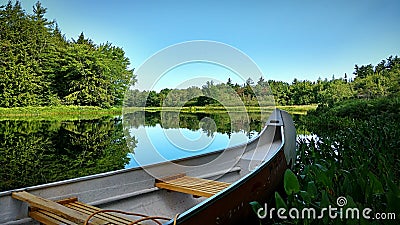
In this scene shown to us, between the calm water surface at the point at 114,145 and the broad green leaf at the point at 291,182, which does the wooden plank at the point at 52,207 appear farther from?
the calm water surface at the point at 114,145

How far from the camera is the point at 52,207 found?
5.37ft

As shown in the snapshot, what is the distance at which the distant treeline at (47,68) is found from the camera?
1755 cm

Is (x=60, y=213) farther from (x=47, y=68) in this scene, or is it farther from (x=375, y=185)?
(x=47, y=68)

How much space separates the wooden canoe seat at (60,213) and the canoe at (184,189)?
0.09 m

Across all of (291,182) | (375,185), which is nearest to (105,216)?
(291,182)

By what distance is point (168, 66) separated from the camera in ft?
8.96

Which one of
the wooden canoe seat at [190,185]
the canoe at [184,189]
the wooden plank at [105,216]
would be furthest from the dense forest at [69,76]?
the wooden plank at [105,216]

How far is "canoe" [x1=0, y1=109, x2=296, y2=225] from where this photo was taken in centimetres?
155

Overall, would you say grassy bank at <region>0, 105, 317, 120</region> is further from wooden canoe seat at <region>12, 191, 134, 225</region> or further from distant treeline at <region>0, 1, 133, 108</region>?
wooden canoe seat at <region>12, 191, 134, 225</region>

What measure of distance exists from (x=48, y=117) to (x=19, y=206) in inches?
710

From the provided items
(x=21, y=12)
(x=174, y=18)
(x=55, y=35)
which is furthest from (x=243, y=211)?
(x=55, y=35)

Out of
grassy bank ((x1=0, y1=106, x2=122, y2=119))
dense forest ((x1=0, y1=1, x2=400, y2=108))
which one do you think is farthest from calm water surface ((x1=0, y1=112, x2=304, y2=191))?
dense forest ((x1=0, y1=1, x2=400, y2=108))

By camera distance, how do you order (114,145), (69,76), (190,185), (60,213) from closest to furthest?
(60,213) → (190,185) → (114,145) → (69,76)

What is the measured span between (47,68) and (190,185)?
18761 mm
